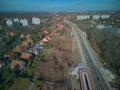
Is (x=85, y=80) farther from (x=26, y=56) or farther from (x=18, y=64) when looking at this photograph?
(x=26, y=56)

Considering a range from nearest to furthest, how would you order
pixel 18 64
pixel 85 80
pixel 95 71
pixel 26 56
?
pixel 85 80 < pixel 95 71 < pixel 18 64 < pixel 26 56

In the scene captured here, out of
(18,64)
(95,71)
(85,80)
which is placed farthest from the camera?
(18,64)

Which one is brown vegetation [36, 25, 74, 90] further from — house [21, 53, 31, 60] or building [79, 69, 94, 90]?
house [21, 53, 31, 60]

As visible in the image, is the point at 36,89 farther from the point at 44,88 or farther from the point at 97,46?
the point at 97,46

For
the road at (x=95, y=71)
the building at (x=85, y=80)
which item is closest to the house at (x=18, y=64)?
the building at (x=85, y=80)

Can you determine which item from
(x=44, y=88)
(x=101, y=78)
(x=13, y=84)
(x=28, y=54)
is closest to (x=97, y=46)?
(x=101, y=78)

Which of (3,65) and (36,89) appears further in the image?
(3,65)

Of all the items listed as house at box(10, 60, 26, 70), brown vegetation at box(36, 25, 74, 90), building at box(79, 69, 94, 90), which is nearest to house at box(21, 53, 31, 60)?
house at box(10, 60, 26, 70)

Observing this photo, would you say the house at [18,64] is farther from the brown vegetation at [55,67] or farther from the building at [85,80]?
the building at [85,80]

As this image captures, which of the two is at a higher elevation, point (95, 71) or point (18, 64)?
point (18, 64)

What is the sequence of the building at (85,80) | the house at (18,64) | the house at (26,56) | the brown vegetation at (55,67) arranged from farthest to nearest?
the house at (26,56) → the house at (18,64) → the brown vegetation at (55,67) → the building at (85,80)

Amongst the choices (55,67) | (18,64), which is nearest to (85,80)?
(55,67)
